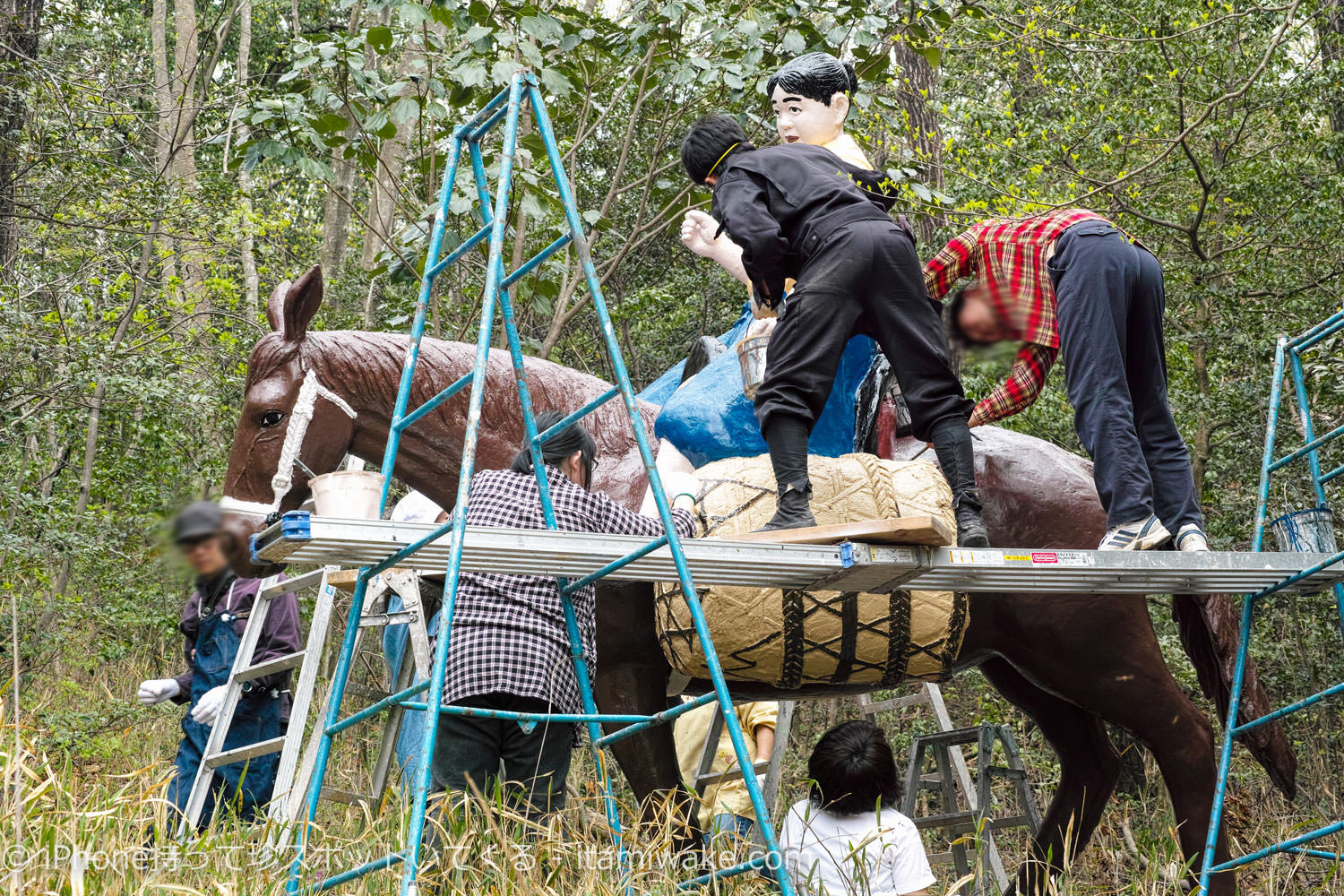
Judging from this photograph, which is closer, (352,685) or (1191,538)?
(1191,538)

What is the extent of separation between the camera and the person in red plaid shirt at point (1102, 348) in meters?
4.32

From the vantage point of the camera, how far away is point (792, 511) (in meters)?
3.96

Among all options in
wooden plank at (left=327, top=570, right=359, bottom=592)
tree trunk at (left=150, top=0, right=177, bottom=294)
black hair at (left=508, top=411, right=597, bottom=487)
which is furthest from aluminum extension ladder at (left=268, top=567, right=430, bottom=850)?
tree trunk at (left=150, top=0, right=177, bottom=294)

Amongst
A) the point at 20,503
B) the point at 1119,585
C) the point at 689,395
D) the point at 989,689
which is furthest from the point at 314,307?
the point at 989,689

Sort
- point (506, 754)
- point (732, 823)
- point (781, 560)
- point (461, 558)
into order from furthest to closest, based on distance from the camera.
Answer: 1. point (732, 823)
2. point (506, 754)
3. point (781, 560)
4. point (461, 558)

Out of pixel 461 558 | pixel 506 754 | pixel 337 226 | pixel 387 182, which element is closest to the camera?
pixel 461 558

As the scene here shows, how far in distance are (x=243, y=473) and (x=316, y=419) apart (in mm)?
338

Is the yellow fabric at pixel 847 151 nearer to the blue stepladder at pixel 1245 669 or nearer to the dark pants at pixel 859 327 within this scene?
the dark pants at pixel 859 327

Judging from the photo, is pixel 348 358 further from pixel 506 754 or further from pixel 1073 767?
pixel 1073 767

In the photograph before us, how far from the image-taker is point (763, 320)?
15.7 ft

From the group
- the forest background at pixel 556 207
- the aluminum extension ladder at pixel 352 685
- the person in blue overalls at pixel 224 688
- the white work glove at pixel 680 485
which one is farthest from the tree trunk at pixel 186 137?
the white work glove at pixel 680 485

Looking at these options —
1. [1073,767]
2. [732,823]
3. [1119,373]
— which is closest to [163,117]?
[732,823]

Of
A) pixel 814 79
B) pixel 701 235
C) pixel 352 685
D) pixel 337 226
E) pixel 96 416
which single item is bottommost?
pixel 352 685

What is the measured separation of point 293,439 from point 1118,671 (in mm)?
3308
